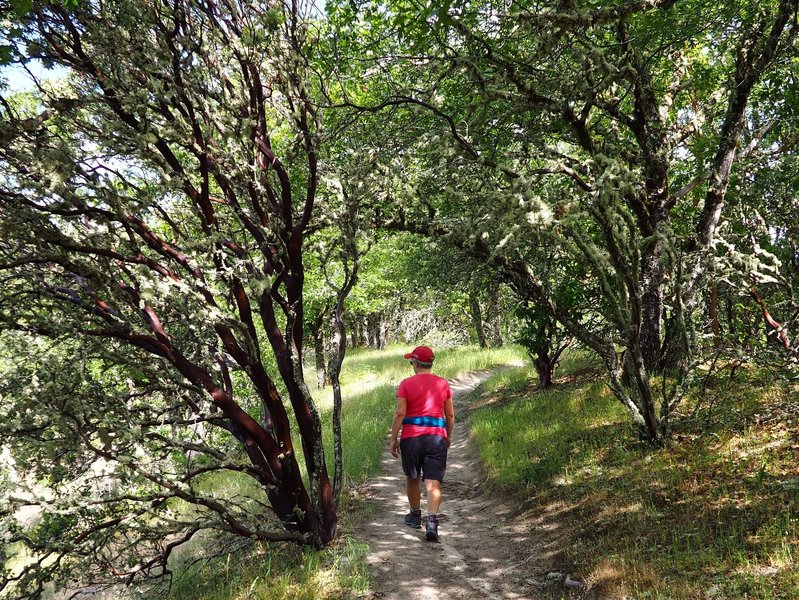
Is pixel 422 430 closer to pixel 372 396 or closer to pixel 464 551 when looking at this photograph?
pixel 464 551

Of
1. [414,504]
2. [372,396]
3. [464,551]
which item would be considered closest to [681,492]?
[464,551]

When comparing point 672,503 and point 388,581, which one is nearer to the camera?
point 388,581

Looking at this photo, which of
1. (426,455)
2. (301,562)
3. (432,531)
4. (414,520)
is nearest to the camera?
(301,562)

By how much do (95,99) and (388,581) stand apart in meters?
4.84

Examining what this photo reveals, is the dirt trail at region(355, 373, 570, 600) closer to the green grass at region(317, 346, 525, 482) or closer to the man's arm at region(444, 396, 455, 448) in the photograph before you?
the man's arm at region(444, 396, 455, 448)

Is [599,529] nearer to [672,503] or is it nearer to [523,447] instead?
[672,503]

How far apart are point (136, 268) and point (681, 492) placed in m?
5.46

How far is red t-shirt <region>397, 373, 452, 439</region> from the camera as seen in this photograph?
→ 5793mm

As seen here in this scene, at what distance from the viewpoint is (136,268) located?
3.90 meters

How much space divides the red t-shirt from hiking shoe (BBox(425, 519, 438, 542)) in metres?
0.95

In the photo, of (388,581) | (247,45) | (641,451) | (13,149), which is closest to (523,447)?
(641,451)

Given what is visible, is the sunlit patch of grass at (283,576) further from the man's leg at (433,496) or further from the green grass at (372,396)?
the green grass at (372,396)

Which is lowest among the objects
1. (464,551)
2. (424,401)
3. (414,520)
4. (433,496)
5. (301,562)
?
(464,551)

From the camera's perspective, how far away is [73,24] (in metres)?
4.48
